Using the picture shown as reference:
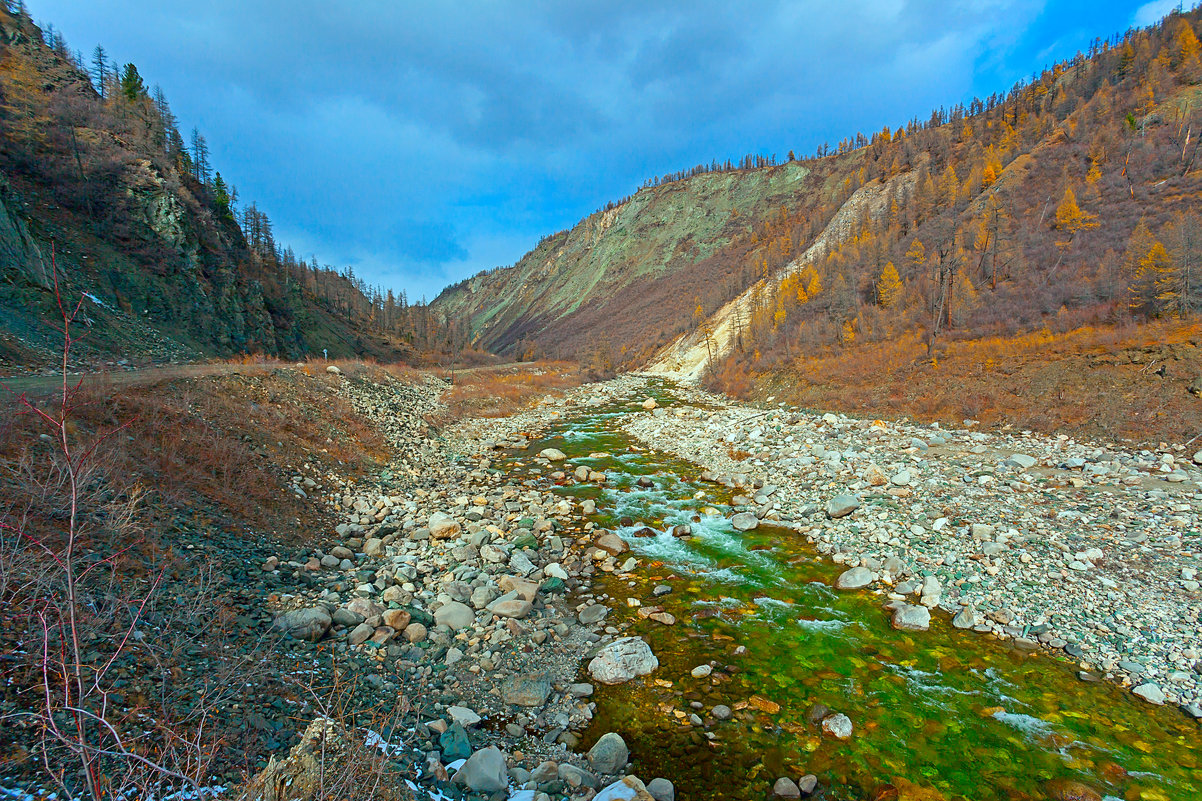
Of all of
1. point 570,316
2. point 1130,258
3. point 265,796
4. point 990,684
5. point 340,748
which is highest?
point 570,316

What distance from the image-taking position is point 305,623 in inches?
245

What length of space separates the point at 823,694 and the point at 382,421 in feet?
57.9

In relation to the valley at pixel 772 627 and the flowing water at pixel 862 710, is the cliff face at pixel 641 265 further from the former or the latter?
the flowing water at pixel 862 710

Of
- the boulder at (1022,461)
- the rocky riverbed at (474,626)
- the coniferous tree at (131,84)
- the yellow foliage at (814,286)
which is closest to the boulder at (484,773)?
the rocky riverbed at (474,626)

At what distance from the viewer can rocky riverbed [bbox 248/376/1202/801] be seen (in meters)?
5.55

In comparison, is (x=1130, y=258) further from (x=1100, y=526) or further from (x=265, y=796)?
(x=265, y=796)

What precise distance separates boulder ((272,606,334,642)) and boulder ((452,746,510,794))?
2943 millimetres

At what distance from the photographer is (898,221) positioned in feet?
180

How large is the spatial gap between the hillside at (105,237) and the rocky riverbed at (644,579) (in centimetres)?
1488

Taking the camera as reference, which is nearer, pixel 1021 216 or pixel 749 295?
pixel 1021 216

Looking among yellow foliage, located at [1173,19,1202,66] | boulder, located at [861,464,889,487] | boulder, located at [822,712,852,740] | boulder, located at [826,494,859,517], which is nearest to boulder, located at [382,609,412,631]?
boulder, located at [822,712,852,740]

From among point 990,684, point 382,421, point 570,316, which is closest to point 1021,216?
point 990,684

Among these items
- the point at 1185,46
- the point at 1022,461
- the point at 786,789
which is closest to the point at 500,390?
the point at 1022,461

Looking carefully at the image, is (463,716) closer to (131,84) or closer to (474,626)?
(474,626)
